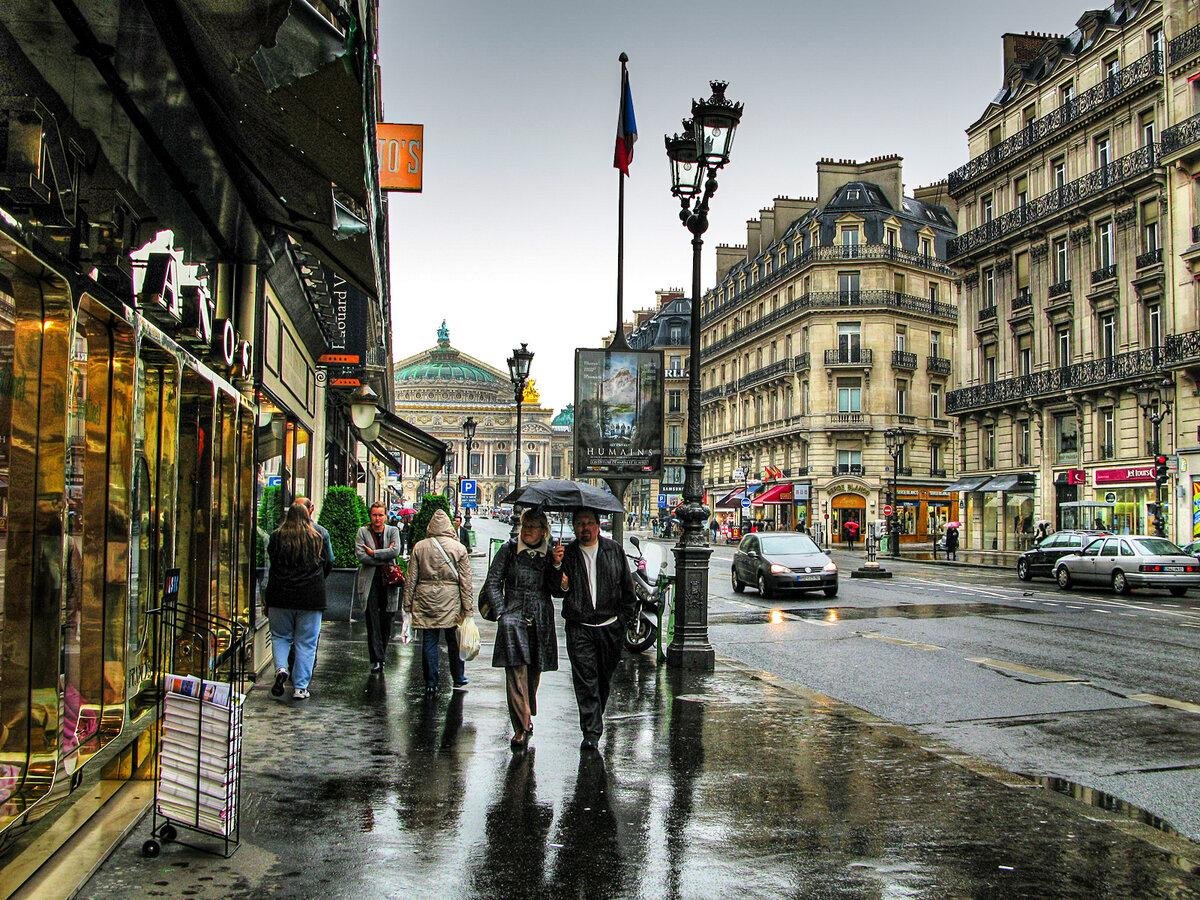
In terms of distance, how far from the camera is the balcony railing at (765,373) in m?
67.2

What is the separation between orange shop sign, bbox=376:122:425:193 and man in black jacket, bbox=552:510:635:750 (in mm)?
15214

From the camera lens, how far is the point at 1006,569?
37281 millimetres

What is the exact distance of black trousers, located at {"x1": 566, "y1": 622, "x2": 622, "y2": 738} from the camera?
26.0 ft

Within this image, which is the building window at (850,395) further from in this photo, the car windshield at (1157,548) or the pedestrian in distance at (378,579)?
the pedestrian in distance at (378,579)

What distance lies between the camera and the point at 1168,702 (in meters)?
10.4

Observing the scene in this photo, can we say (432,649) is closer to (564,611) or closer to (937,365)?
(564,611)

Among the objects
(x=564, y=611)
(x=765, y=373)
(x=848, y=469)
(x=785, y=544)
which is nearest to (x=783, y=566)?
(x=785, y=544)

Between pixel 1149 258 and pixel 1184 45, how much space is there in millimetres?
7075

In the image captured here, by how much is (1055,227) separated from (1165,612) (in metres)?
27.6

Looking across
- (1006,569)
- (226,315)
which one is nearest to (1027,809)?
(226,315)

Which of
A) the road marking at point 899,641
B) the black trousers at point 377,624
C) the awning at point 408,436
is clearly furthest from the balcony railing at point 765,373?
the black trousers at point 377,624

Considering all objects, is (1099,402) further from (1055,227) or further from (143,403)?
(143,403)

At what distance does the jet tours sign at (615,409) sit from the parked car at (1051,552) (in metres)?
17.5

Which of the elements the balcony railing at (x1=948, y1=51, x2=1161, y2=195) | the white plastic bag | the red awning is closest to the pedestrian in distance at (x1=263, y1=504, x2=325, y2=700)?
the white plastic bag
